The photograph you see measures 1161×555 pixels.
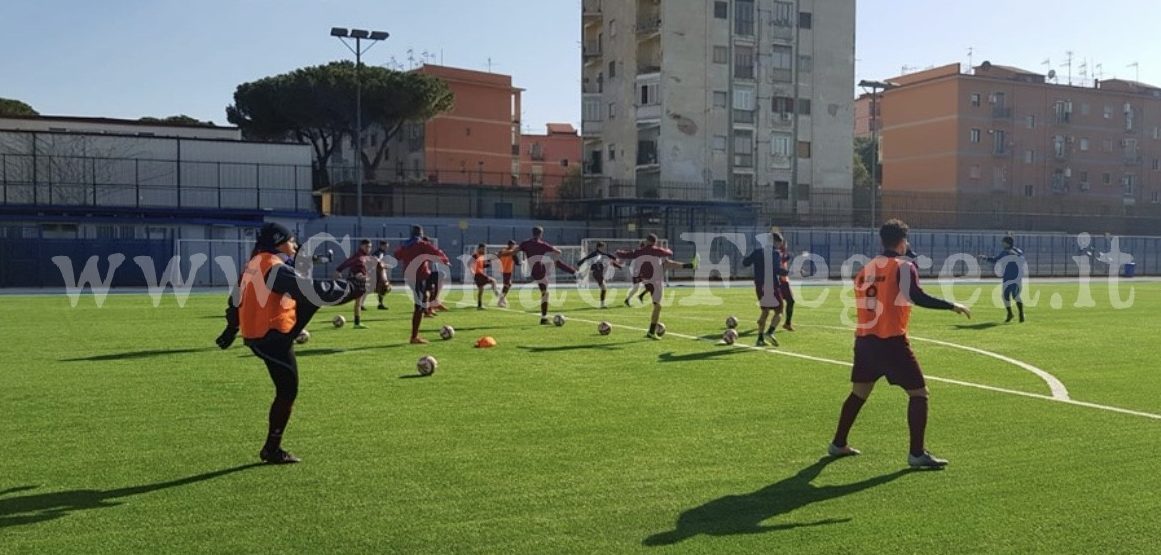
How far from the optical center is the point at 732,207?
63.6 m

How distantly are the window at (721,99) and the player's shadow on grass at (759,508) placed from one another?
206ft

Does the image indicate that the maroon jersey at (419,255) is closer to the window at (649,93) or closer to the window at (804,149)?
the window at (649,93)

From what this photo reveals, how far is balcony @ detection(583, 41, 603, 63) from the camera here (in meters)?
73.1

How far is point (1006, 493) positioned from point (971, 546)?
1.45 metres

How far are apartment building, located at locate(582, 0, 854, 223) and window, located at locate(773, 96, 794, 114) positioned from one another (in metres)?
0.07

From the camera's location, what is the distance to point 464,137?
3051 inches

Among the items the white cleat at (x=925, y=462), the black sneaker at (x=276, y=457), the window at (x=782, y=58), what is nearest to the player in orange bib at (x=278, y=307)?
the black sneaker at (x=276, y=457)

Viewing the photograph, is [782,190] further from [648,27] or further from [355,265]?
[355,265]

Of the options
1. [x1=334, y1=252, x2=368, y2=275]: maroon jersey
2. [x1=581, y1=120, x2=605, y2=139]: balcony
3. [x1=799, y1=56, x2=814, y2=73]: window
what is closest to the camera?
[x1=334, y1=252, x2=368, y2=275]: maroon jersey

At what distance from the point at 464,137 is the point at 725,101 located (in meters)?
21.3

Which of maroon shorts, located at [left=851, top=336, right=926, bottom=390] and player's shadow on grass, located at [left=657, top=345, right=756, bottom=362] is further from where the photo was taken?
player's shadow on grass, located at [left=657, top=345, right=756, bottom=362]

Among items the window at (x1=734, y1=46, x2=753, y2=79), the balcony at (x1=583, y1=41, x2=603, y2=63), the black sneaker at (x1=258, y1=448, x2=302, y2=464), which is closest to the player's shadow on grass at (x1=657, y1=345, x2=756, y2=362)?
the black sneaker at (x1=258, y1=448, x2=302, y2=464)

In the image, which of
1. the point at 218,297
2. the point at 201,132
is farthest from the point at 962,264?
the point at 201,132

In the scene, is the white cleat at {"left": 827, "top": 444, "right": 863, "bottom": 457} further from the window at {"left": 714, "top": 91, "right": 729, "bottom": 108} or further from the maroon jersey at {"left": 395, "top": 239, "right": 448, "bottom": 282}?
the window at {"left": 714, "top": 91, "right": 729, "bottom": 108}
